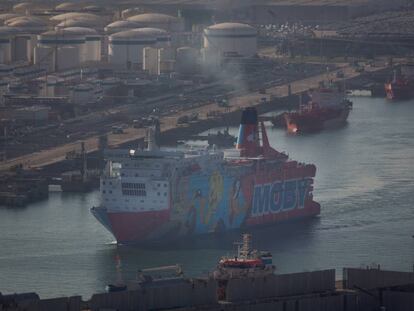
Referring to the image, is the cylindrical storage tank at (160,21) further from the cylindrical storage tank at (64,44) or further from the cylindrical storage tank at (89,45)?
the cylindrical storage tank at (64,44)

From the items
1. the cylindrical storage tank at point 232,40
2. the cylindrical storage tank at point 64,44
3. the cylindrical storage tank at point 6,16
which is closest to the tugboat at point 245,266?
the cylindrical storage tank at point 64,44

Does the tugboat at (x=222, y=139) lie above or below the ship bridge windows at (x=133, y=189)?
below

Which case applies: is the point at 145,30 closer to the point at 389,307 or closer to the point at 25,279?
the point at 25,279

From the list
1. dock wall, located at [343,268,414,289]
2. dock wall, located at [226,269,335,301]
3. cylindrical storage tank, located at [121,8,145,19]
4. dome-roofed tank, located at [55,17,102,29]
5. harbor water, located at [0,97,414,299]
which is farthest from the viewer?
cylindrical storage tank, located at [121,8,145,19]

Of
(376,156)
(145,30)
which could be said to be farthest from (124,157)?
(145,30)

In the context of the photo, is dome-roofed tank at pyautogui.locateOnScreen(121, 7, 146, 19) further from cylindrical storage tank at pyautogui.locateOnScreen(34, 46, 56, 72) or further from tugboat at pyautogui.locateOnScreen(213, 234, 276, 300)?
tugboat at pyautogui.locateOnScreen(213, 234, 276, 300)

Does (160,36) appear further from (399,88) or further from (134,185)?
(134,185)

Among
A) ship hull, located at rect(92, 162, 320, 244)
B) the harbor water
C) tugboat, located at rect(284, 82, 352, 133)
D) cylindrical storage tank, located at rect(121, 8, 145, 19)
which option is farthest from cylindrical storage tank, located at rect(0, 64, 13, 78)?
ship hull, located at rect(92, 162, 320, 244)
